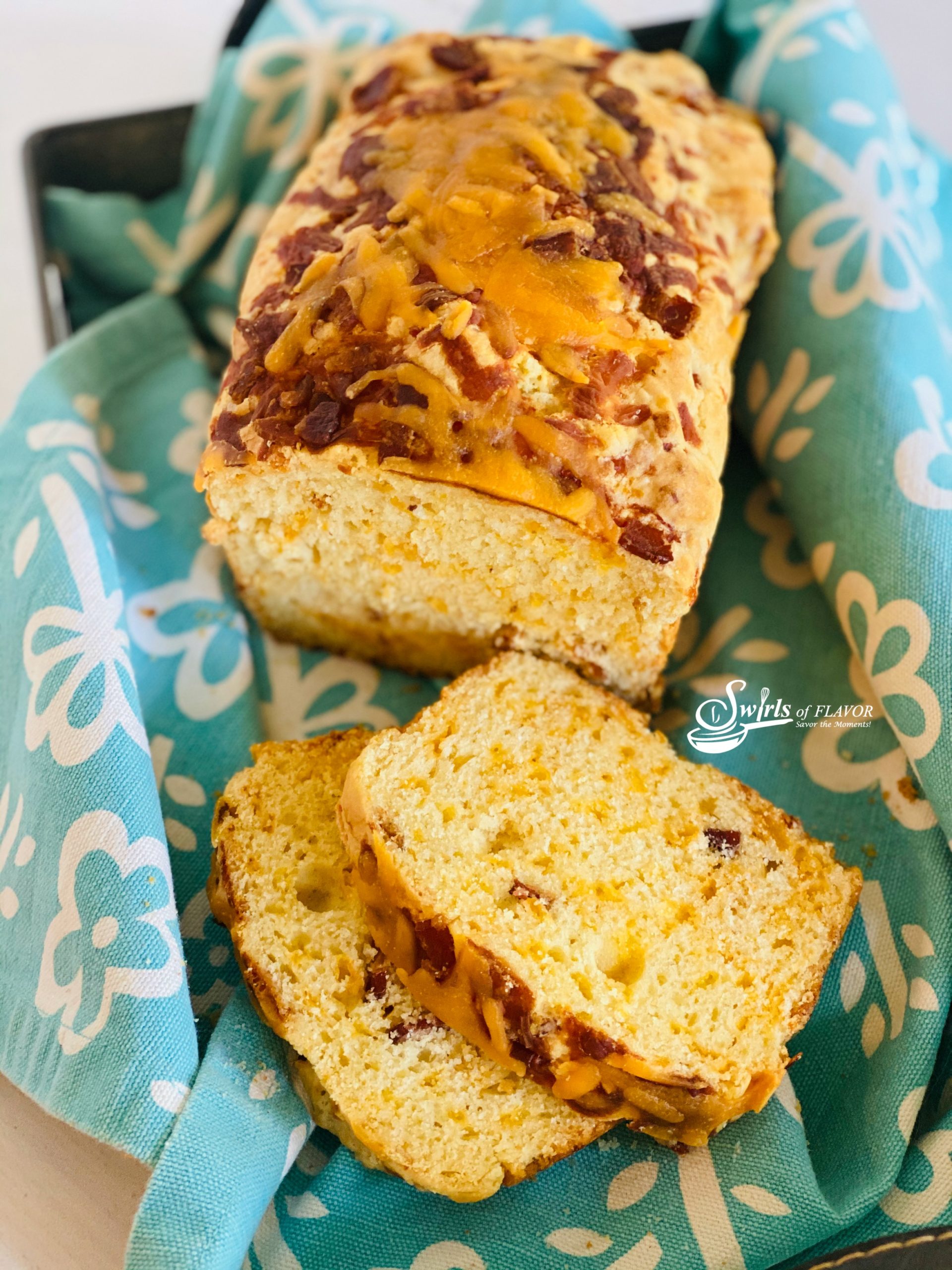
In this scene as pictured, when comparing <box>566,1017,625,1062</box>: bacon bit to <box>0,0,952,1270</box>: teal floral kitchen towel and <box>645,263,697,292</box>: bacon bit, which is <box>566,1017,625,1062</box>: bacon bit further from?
<box>645,263,697,292</box>: bacon bit

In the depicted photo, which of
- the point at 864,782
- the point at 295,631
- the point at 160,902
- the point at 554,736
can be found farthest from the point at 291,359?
the point at 864,782

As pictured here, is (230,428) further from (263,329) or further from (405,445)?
(405,445)

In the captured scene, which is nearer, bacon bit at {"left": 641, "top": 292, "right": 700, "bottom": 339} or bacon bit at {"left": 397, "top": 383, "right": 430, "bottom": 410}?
bacon bit at {"left": 397, "top": 383, "right": 430, "bottom": 410}

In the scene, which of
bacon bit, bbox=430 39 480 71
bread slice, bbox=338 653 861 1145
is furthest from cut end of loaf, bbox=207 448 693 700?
bacon bit, bbox=430 39 480 71

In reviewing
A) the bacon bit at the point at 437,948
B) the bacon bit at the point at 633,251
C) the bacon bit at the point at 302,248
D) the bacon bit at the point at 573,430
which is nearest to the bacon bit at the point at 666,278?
Result: the bacon bit at the point at 633,251

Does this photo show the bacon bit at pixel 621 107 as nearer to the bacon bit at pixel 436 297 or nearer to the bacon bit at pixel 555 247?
the bacon bit at pixel 555 247

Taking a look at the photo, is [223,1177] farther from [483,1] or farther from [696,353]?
[483,1]
